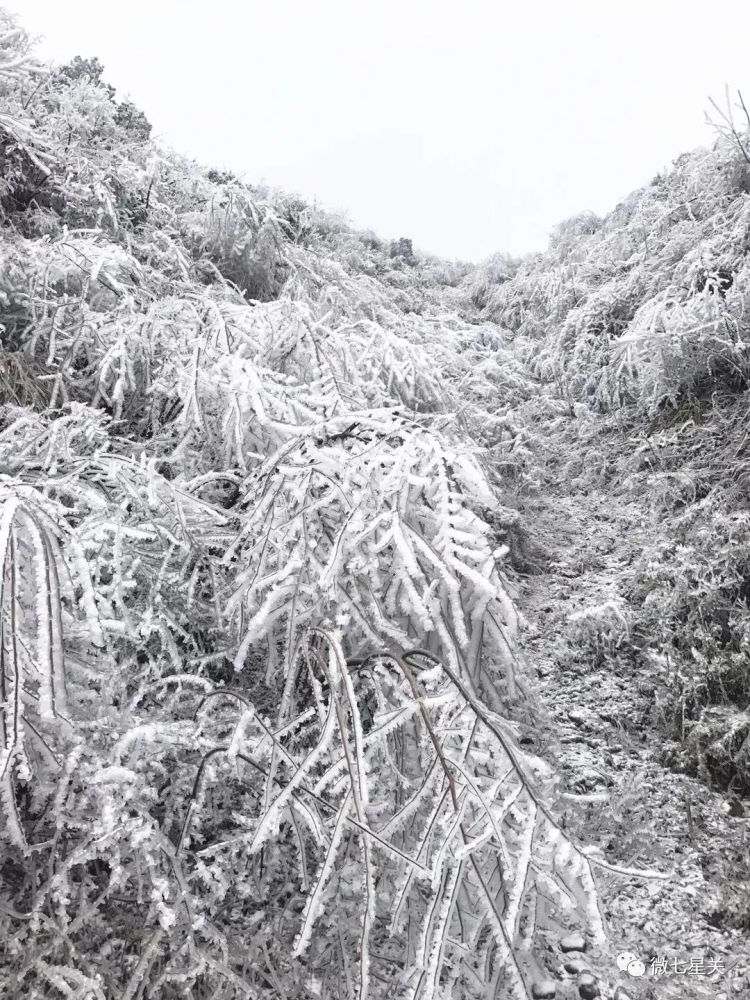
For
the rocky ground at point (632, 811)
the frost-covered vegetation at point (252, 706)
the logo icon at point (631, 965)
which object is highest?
the frost-covered vegetation at point (252, 706)

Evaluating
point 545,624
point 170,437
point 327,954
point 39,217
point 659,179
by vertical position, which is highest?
point 659,179

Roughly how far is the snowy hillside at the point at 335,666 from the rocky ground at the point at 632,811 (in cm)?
1

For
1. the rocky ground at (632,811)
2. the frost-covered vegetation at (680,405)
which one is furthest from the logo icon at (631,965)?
the frost-covered vegetation at (680,405)

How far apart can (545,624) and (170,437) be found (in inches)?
76.8

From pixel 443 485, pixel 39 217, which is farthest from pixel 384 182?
pixel 443 485

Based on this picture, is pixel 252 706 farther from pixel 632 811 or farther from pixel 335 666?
pixel 632 811

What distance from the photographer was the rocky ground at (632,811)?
162 cm

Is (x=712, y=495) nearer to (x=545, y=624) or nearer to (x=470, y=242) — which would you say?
(x=545, y=624)

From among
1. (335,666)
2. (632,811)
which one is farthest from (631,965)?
(335,666)

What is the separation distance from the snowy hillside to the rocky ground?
1cm

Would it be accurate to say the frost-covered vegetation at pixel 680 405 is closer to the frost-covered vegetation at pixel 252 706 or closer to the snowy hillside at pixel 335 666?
the snowy hillside at pixel 335 666

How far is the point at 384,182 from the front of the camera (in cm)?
4562

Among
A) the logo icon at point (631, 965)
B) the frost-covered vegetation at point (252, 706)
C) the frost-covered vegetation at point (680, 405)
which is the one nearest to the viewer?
the frost-covered vegetation at point (252, 706)

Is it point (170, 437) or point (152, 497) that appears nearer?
point (152, 497)
